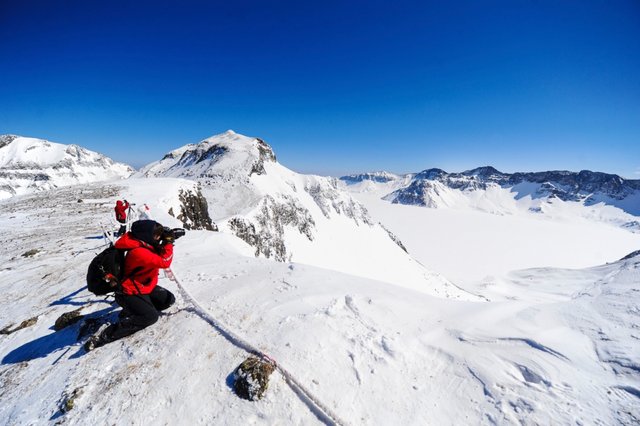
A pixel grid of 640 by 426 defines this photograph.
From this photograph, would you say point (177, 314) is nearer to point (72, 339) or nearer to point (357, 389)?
point (72, 339)

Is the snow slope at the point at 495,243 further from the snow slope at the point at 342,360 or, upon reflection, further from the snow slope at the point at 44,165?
the snow slope at the point at 44,165

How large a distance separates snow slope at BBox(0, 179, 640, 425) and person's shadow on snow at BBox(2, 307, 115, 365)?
0.08 feet

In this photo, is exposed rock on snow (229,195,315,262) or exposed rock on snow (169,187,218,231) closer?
exposed rock on snow (169,187,218,231)

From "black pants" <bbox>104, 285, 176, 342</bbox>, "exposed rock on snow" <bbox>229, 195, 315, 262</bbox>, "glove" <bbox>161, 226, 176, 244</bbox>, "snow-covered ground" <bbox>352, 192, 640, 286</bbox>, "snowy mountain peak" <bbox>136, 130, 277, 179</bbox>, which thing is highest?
"snowy mountain peak" <bbox>136, 130, 277, 179</bbox>

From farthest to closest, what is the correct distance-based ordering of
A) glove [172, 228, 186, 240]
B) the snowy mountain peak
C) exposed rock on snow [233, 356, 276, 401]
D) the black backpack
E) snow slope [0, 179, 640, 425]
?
the snowy mountain peak
glove [172, 228, 186, 240]
the black backpack
exposed rock on snow [233, 356, 276, 401]
snow slope [0, 179, 640, 425]

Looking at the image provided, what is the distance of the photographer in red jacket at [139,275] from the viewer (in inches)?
154

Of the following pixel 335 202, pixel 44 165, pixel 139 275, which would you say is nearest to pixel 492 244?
pixel 335 202

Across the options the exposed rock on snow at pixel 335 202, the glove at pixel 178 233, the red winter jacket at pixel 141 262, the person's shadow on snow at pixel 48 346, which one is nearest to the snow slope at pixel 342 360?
the person's shadow on snow at pixel 48 346

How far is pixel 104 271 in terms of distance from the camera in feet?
12.2

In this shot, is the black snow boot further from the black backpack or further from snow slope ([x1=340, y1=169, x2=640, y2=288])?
snow slope ([x1=340, y1=169, x2=640, y2=288])

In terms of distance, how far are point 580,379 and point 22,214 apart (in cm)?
2442

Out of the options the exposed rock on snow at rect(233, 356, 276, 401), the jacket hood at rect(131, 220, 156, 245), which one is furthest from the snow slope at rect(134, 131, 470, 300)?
the exposed rock on snow at rect(233, 356, 276, 401)

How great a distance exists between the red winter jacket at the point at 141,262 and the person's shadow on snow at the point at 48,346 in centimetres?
131

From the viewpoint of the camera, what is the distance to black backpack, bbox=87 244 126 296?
146 inches
